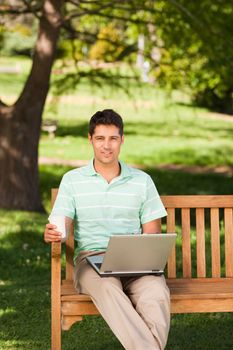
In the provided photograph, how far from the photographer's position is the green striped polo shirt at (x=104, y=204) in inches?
199

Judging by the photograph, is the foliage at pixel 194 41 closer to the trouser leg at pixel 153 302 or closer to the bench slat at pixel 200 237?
the bench slat at pixel 200 237

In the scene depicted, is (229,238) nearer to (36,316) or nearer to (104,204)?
(104,204)

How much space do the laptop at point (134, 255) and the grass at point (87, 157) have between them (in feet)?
3.68

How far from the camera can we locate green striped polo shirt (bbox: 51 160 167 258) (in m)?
5.06

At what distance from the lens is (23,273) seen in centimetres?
827

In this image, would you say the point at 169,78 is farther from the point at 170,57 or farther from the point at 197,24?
the point at 197,24

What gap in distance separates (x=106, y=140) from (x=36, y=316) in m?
2.10

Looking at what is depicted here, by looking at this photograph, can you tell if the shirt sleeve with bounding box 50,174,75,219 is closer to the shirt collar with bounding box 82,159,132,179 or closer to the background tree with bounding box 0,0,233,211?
the shirt collar with bounding box 82,159,132,179

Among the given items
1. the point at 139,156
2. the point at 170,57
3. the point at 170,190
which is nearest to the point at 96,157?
the point at 170,57

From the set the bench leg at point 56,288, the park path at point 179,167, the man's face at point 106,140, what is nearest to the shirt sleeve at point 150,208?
the man's face at point 106,140

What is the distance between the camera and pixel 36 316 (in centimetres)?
669

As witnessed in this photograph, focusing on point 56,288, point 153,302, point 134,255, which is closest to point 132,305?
point 153,302

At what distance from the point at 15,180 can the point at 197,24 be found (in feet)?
9.11

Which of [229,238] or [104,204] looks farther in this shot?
[229,238]
